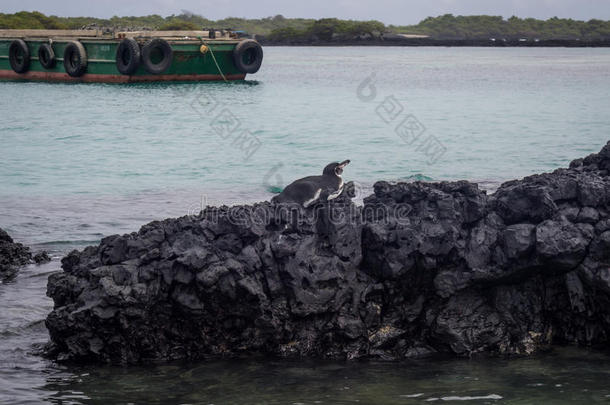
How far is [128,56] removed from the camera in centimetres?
3838

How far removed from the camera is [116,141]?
23203 millimetres

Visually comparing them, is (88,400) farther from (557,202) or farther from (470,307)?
(557,202)

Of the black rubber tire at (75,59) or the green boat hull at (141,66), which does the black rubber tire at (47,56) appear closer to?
the green boat hull at (141,66)

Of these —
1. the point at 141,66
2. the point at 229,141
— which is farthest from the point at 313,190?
the point at 141,66

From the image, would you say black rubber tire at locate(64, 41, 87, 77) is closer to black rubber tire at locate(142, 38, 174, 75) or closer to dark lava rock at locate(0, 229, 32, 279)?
black rubber tire at locate(142, 38, 174, 75)

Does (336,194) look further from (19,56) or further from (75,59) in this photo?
(19,56)

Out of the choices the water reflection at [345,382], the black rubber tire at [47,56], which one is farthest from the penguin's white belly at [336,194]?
the black rubber tire at [47,56]

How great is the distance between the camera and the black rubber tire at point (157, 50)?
124ft

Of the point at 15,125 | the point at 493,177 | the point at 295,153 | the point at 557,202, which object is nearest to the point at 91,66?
the point at 15,125

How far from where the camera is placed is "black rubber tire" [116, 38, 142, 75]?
123 ft

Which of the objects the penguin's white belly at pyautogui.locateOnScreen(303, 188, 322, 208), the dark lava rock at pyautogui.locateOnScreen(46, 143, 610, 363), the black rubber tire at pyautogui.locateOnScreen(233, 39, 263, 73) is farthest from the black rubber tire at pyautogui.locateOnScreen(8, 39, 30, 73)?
the dark lava rock at pyautogui.locateOnScreen(46, 143, 610, 363)

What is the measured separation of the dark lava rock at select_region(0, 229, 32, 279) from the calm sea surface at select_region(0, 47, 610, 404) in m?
0.16

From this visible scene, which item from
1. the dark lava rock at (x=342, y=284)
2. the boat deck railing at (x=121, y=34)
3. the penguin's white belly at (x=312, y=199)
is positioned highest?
the boat deck railing at (x=121, y=34)

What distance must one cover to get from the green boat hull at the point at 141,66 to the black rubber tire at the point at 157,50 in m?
0.39
